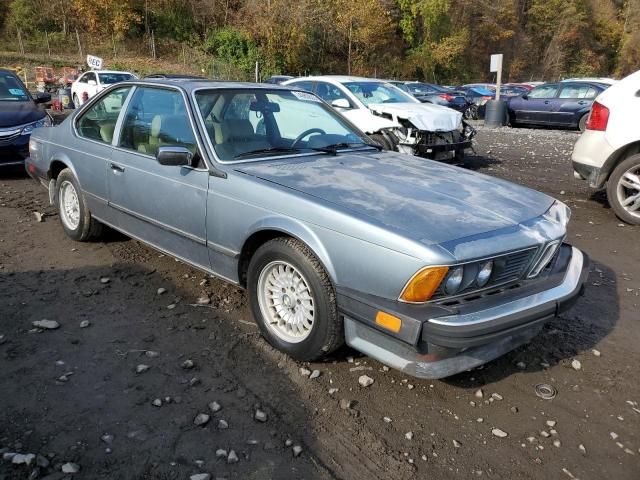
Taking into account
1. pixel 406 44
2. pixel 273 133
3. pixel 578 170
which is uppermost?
pixel 406 44

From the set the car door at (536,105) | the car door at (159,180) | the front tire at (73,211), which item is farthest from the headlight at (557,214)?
the car door at (536,105)

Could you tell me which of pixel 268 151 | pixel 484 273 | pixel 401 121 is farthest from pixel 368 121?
pixel 484 273

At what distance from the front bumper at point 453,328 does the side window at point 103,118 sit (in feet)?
9.24

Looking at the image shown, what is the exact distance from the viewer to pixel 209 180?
3.38m

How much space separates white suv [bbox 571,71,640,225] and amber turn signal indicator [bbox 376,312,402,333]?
15.9ft

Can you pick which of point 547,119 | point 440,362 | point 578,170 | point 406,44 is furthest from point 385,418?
point 406,44

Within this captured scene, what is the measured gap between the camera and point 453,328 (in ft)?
7.84

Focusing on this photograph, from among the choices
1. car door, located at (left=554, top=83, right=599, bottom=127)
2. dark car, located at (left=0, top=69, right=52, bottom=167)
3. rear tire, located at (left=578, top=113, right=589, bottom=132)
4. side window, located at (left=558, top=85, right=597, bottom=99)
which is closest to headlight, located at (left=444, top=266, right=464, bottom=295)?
dark car, located at (left=0, top=69, right=52, bottom=167)

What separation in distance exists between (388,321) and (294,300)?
2.41 feet

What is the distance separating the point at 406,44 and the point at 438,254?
48.6 metres

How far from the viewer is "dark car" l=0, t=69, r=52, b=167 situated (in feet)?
A: 24.4

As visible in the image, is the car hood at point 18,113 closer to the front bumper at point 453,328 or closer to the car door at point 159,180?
the car door at point 159,180

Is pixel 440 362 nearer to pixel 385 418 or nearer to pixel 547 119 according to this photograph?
pixel 385 418

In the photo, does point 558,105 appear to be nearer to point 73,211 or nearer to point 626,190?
point 626,190
